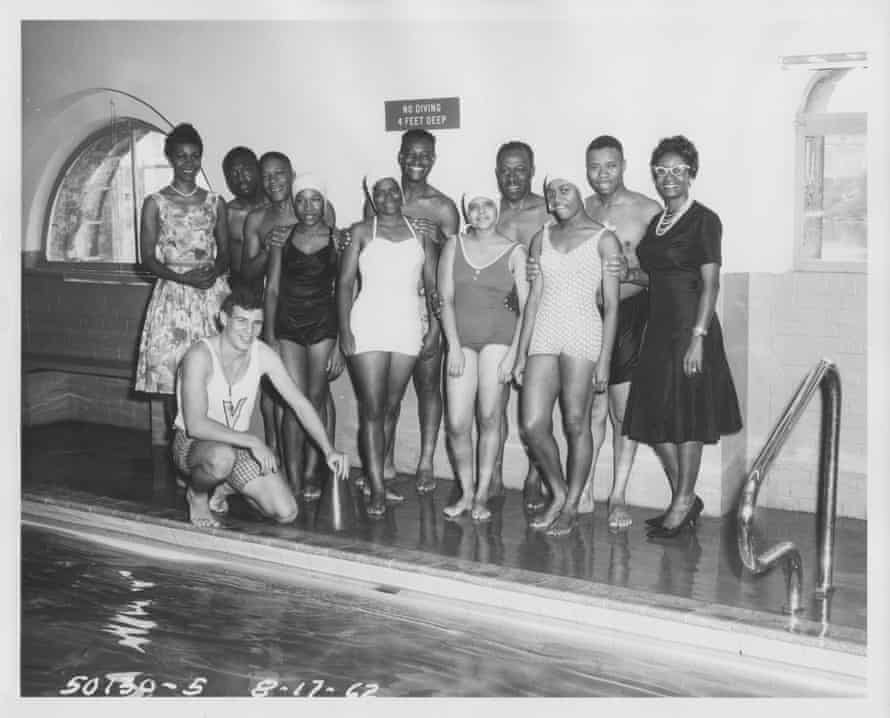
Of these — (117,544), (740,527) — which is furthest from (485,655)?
(117,544)

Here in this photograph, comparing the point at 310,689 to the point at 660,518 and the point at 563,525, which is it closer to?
the point at 563,525

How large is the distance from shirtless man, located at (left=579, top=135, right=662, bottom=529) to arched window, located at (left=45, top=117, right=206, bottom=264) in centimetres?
367

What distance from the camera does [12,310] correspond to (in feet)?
15.7

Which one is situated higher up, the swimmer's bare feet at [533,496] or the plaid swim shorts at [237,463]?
the plaid swim shorts at [237,463]

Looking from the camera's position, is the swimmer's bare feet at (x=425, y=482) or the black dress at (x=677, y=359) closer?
the black dress at (x=677, y=359)

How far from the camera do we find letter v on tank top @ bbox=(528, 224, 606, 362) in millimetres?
5406

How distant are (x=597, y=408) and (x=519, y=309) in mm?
672

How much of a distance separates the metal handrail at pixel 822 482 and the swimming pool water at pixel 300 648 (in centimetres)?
43

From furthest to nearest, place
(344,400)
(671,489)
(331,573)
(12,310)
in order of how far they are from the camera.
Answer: (344,400)
(671,489)
(331,573)
(12,310)

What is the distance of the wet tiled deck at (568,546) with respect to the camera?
4.63 meters

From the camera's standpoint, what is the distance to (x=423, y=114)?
655 cm

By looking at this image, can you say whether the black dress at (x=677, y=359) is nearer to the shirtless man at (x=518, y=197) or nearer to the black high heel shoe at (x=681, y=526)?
the black high heel shoe at (x=681, y=526)

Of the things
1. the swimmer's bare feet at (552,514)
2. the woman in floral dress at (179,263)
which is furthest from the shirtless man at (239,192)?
the swimmer's bare feet at (552,514)

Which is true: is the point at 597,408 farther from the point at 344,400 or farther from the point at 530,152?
the point at 344,400
